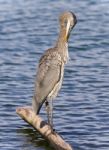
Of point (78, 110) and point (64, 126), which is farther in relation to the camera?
point (78, 110)

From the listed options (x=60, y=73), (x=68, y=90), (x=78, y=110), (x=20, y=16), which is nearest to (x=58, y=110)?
(x=78, y=110)

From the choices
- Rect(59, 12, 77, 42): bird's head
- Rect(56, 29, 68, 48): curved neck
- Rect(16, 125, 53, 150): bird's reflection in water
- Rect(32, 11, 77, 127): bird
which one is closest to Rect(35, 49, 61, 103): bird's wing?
Rect(32, 11, 77, 127): bird

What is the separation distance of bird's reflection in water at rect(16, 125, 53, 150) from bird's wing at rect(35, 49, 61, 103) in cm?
94

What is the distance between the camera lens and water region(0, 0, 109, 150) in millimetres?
11648

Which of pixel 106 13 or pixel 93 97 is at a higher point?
pixel 93 97

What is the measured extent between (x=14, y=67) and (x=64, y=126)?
4.64 meters

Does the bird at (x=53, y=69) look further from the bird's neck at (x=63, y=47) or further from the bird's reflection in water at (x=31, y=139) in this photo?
the bird's reflection in water at (x=31, y=139)

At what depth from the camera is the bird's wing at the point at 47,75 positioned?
411 inches

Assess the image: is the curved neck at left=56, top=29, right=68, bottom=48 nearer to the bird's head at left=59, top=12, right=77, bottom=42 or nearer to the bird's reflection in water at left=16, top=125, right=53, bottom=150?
the bird's head at left=59, top=12, right=77, bottom=42

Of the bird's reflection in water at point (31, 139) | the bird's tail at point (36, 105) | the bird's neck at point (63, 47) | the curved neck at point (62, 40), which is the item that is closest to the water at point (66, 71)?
the bird's reflection in water at point (31, 139)

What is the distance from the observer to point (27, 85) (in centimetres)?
1473

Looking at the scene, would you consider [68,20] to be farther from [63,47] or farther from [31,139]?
[31,139]

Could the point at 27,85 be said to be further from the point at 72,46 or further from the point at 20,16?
the point at 20,16

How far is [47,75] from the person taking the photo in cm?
1052
